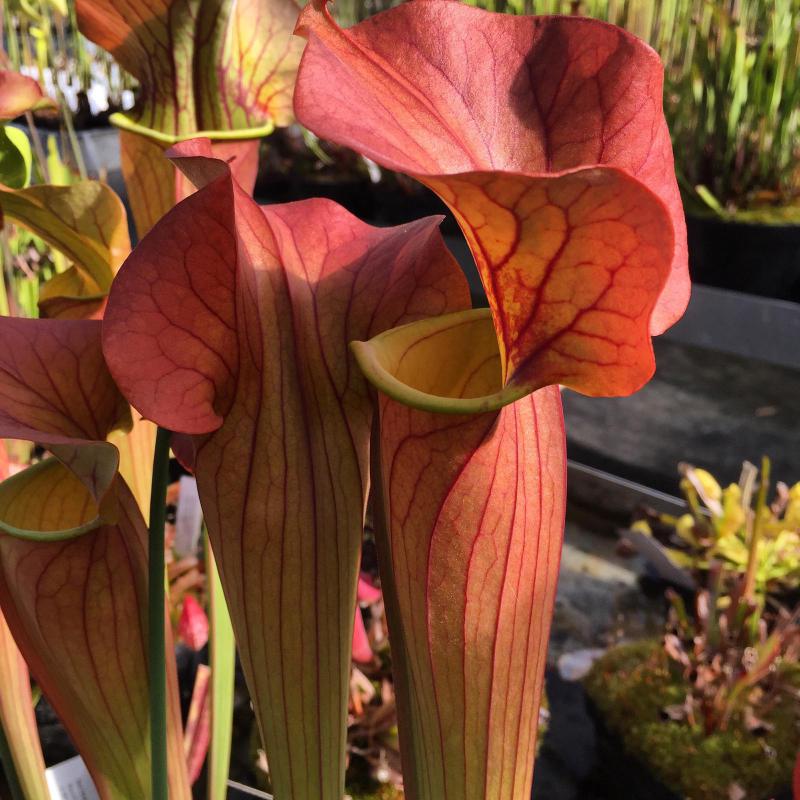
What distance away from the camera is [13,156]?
1.66 ft

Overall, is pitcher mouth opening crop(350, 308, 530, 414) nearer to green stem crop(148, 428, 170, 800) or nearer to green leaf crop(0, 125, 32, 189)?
green stem crop(148, 428, 170, 800)

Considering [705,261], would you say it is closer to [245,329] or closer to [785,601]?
[785,601]

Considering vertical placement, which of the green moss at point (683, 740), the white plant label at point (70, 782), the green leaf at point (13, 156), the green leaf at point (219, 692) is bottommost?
the green moss at point (683, 740)

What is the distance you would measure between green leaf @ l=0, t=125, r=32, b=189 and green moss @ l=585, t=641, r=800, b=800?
992 mm

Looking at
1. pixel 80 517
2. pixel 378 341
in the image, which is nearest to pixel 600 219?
pixel 378 341

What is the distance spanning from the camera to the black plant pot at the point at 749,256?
178 cm

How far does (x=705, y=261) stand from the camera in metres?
1.87

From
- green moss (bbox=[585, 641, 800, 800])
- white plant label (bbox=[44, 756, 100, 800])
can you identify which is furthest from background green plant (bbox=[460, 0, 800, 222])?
white plant label (bbox=[44, 756, 100, 800])

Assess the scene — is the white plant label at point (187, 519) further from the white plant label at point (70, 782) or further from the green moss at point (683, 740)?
the green moss at point (683, 740)

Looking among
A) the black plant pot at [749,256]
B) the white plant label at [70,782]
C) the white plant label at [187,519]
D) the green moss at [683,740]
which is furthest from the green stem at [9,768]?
the black plant pot at [749,256]

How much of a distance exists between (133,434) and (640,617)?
125cm

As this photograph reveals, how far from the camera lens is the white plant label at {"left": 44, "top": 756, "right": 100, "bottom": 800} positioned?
0.72 m

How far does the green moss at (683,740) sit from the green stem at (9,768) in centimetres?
79

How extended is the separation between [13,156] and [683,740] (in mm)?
1023
